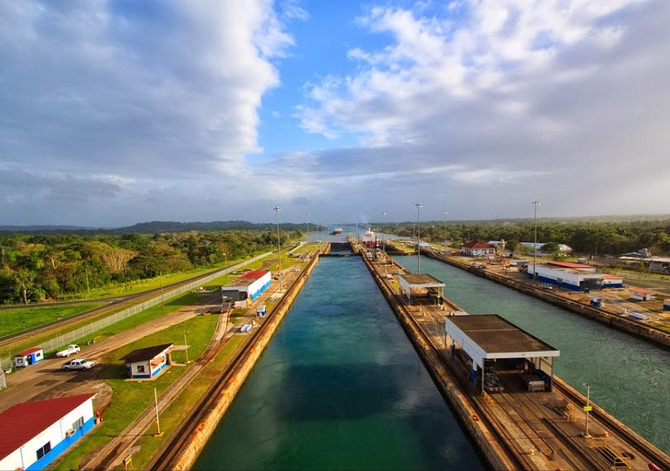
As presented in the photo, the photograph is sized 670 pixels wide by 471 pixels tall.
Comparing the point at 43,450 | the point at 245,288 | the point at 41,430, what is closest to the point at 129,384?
the point at 43,450

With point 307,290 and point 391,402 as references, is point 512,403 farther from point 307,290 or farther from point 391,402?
point 307,290

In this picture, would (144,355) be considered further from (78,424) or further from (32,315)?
(32,315)

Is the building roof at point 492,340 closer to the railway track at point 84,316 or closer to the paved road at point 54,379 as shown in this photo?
the paved road at point 54,379

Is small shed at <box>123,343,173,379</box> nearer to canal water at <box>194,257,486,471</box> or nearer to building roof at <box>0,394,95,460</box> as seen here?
building roof at <box>0,394,95,460</box>

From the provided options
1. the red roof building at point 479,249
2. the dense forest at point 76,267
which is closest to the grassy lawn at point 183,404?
the dense forest at point 76,267

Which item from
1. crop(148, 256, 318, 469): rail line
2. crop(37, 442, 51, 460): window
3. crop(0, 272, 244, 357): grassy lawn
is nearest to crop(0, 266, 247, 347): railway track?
crop(0, 272, 244, 357): grassy lawn

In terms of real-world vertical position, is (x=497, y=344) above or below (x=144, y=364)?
above
